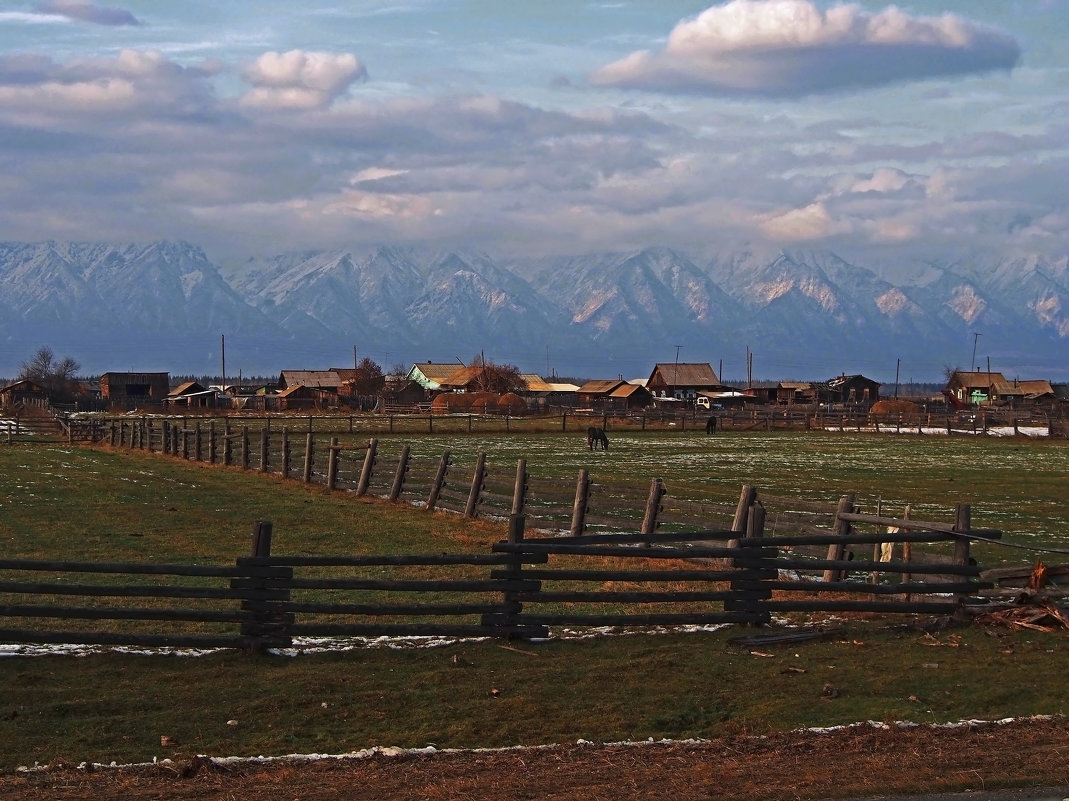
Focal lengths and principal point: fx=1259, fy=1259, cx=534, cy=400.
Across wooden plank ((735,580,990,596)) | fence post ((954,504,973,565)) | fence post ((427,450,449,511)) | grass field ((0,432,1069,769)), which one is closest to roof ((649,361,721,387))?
fence post ((427,450,449,511))

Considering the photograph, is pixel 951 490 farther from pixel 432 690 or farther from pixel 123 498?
pixel 432 690

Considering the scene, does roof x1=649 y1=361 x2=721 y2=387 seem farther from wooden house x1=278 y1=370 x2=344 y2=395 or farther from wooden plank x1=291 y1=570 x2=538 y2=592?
wooden plank x1=291 y1=570 x2=538 y2=592

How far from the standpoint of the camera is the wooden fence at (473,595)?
512 inches

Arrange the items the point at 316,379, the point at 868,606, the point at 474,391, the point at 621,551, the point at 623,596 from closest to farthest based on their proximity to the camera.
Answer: the point at 623,596
the point at 621,551
the point at 868,606
the point at 474,391
the point at 316,379

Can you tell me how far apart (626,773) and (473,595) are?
24.8 feet

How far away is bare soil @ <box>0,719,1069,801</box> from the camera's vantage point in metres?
8.84

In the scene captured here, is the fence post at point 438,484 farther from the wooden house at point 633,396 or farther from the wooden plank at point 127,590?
the wooden house at point 633,396

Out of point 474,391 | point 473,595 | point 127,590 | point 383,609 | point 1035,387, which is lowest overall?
point 473,595

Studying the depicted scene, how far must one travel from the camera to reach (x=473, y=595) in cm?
1675

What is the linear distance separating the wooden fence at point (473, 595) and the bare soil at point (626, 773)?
3.64m

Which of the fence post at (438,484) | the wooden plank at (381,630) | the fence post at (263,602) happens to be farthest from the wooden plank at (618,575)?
the fence post at (438,484)

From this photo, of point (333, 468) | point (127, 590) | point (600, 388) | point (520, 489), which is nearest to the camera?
point (127, 590)

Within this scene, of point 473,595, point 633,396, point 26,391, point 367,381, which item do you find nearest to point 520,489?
point 473,595

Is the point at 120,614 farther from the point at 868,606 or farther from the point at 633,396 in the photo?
the point at 633,396
